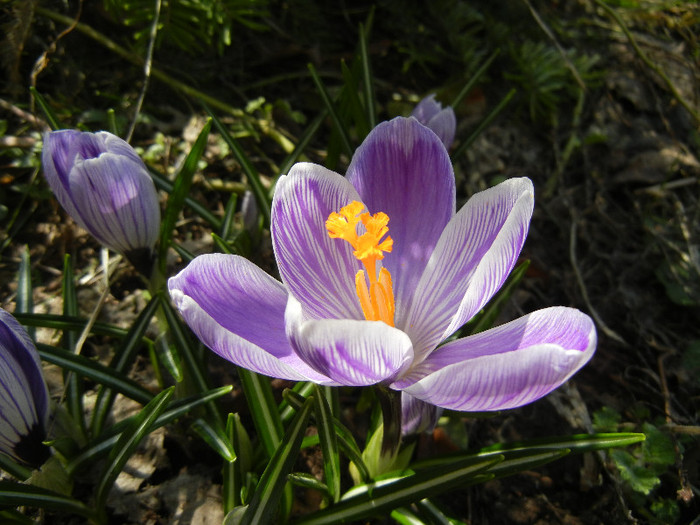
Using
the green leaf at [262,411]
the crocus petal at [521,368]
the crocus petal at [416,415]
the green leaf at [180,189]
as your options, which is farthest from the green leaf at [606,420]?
the green leaf at [180,189]

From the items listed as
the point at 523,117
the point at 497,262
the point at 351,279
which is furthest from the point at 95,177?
the point at 523,117

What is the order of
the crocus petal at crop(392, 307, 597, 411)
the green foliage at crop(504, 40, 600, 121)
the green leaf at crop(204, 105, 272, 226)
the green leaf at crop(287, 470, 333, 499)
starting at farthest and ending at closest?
the green foliage at crop(504, 40, 600, 121), the green leaf at crop(204, 105, 272, 226), the green leaf at crop(287, 470, 333, 499), the crocus petal at crop(392, 307, 597, 411)

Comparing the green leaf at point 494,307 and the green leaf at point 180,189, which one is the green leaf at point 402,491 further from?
the green leaf at point 180,189

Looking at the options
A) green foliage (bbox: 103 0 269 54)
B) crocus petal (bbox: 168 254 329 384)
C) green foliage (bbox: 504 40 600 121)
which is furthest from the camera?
green foliage (bbox: 504 40 600 121)

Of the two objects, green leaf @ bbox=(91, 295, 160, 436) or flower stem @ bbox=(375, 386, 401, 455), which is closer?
flower stem @ bbox=(375, 386, 401, 455)

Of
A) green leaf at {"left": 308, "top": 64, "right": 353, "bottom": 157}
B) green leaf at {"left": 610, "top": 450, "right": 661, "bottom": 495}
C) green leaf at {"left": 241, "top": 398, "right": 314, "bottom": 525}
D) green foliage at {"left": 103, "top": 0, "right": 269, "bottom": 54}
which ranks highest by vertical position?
green foliage at {"left": 103, "top": 0, "right": 269, "bottom": 54}

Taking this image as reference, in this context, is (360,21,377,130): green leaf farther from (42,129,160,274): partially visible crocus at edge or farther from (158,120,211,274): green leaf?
(42,129,160,274): partially visible crocus at edge

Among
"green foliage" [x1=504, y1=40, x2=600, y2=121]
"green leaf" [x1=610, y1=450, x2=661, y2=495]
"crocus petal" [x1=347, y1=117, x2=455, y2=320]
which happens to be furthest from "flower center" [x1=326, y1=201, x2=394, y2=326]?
"green foliage" [x1=504, y1=40, x2=600, y2=121]

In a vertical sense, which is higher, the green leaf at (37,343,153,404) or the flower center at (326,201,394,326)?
the flower center at (326,201,394,326)
